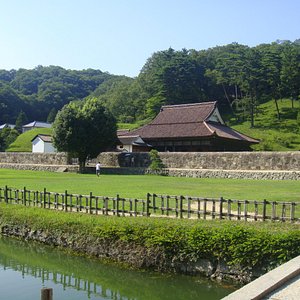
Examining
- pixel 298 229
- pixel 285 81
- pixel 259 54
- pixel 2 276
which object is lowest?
pixel 2 276

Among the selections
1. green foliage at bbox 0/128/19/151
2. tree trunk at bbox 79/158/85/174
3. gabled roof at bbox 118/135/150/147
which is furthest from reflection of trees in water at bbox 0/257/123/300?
green foliage at bbox 0/128/19/151

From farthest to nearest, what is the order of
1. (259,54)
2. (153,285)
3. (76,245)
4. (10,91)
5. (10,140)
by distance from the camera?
(10,91) → (259,54) → (10,140) → (76,245) → (153,285)

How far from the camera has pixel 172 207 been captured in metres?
16.2

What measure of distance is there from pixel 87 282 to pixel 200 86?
74165 mm

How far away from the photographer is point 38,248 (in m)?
14.7

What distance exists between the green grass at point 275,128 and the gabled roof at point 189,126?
6.40m

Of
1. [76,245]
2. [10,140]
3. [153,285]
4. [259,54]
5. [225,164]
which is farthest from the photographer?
[259,54]

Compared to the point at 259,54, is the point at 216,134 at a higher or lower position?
lower

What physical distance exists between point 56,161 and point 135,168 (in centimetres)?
1157

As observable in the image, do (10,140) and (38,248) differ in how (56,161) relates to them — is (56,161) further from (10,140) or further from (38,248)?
(38,248)

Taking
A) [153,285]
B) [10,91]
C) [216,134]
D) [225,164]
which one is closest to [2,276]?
[153,285]

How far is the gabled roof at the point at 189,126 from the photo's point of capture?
4338cm

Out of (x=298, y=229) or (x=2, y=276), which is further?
(x=2, y=276)

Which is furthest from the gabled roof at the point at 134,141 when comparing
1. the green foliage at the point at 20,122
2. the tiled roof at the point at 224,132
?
the green foliage at the point at 20,122
